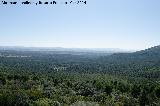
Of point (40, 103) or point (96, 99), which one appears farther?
point (96, 99)

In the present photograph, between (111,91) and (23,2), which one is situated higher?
(23,2)

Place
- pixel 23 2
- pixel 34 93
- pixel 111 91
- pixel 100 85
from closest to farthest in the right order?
pixel 23 2 < pixel 34 93 < pixel 111 91 < pixel 100 85

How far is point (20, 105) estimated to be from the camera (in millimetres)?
118312

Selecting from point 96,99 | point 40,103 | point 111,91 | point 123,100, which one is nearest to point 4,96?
point 40,103

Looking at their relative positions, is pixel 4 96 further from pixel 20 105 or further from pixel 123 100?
pixel 123 100

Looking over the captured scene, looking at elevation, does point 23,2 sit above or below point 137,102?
above

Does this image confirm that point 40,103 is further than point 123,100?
No

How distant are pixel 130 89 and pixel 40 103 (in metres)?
71.3

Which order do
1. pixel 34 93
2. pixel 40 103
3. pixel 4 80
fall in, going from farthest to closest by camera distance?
pixel 4 80 < pixel 34 93 < pixel 40 103

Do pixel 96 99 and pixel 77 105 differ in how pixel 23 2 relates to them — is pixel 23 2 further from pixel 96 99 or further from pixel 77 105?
pixel 96 99

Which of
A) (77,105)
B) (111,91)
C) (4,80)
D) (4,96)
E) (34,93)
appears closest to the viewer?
(77,105)

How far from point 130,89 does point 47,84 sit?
155ft

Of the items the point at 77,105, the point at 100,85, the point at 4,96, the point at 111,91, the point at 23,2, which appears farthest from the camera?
the point at 100,85

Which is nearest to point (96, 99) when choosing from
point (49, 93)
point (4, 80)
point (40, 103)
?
point (49, 93)
